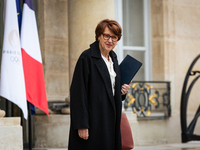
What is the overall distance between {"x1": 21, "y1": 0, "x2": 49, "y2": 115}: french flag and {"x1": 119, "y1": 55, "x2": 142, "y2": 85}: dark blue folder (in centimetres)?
259

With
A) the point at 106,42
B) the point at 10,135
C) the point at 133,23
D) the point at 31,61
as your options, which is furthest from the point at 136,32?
the point at 106,42

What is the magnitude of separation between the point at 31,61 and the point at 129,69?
274 cm

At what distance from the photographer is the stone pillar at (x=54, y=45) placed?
7555 millimetres

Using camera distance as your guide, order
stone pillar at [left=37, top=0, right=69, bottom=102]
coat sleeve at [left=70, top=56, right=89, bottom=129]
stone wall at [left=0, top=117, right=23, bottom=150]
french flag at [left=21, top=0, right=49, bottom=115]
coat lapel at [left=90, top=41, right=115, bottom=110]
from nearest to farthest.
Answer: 1. coat sleeve at [left=70, top=56, right=89, bottom=129]
2. coat lapel at [left=90, top=41, right=115, bottom=110]
3. stone wall at [left=0, top=117, right=23, bottom=150]
4. french flag at [left=21, top=0, right=49, bottom=115]
5. stone pillar at [left=37, top=0, right=69, bottom=102]

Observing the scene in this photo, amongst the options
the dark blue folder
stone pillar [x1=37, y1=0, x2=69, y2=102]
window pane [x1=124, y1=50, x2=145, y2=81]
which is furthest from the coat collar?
window pane [x1=124, y1=50, x2=145, y2=81]

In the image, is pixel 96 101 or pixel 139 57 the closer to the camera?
pixel 96 101

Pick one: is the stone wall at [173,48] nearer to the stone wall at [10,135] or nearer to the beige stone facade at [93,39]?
the beige stone facade at [93,39]

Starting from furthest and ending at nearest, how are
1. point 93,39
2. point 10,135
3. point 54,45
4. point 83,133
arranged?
point 54,45 < point 93,39 < point 10,135 < point 83,133

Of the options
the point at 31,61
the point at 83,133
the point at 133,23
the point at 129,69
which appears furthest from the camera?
the point at 133,23

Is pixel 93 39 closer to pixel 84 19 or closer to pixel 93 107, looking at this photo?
pixel 84 19

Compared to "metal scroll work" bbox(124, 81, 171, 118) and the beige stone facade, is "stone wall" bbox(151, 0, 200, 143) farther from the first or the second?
"metal scroll work" bbox(124, 81, 171, 118)

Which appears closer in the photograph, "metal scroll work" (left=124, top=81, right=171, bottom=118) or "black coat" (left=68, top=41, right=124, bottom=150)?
"black coat" (left=68, top=41, right=124, bottom=150)

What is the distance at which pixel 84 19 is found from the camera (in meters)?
7.16

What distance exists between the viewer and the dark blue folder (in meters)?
3.70
